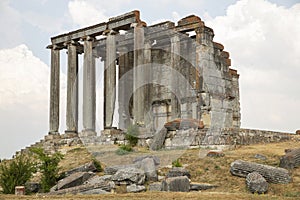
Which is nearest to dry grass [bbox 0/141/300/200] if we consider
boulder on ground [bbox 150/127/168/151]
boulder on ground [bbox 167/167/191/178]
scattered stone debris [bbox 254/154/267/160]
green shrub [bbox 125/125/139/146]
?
scattered stone debris [bbox 254/154/267/160]

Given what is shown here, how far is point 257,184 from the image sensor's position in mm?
16828

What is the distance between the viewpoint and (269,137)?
29906 mm

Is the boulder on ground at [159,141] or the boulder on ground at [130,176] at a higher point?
the boulder on ground at [159,141]

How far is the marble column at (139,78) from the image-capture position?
3266cm

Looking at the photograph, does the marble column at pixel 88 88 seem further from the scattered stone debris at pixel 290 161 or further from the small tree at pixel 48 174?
the scattered stone debris at pixel 290 161

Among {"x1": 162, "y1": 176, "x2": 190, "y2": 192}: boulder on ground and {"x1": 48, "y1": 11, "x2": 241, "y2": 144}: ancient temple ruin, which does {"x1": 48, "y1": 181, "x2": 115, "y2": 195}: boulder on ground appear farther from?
{"x1": 48, "y1": 11, "x2": 241, "y2": 144}: ancient temple ruin

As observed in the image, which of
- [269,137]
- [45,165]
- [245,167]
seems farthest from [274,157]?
[45,165]

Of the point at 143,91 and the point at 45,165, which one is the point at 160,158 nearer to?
the point at 45,165

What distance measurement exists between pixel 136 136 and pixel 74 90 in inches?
365

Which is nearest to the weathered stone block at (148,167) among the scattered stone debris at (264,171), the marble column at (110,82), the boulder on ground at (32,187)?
the scattered stone debris at (264,171)

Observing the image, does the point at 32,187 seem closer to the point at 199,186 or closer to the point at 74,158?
the point at 74,158

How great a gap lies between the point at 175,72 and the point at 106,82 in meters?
5.62

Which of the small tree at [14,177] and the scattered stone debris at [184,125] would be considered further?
the scattered stone debris at [184,125]

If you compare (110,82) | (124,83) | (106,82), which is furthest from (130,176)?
(124,83)
